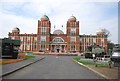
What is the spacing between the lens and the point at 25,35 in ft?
222

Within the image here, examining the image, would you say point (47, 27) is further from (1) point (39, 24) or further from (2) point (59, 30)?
(2) point (59, 30)

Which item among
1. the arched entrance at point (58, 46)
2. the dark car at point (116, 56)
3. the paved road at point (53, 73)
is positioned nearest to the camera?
the paved road at point (53, 73)

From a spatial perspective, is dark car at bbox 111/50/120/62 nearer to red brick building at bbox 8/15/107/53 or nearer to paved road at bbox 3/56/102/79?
paved road at bbox 3/56/102/79

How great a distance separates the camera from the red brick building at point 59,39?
63188mm

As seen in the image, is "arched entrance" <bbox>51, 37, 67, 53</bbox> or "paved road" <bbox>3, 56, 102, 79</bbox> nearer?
"paved road" <bbox>3, 56, 102, 79</bbox>

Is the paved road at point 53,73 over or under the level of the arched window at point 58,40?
under

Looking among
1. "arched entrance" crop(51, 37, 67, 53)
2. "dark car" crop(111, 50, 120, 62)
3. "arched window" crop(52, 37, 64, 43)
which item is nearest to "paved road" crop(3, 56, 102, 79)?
"dark car" crop(111, 50, 120, 62)

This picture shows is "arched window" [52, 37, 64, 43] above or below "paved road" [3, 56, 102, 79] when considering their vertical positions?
above

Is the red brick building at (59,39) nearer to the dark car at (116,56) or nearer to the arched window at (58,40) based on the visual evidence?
the arched window at (58,40)

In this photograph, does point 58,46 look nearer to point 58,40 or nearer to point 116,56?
point 58,40

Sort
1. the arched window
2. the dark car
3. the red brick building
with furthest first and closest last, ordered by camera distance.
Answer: the arched window < the red brick building < the dark car

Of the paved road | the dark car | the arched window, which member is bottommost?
the paved road

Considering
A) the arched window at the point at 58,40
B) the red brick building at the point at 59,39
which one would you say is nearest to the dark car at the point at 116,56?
the red brick building at the point at 59,39

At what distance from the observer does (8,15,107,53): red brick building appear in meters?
63.2
